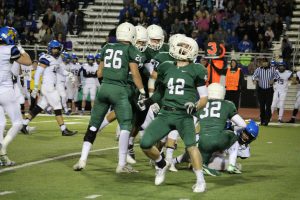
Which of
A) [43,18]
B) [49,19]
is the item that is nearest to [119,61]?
[49,19]

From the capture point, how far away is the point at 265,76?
18297 mm

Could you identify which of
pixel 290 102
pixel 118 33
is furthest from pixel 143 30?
pixel 290 102

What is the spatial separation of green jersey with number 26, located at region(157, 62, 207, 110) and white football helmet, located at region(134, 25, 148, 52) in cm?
166

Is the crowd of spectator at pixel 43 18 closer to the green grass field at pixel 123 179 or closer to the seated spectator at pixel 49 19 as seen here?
the seated spectator at pixel 49 19

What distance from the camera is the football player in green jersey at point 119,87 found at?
9.21m

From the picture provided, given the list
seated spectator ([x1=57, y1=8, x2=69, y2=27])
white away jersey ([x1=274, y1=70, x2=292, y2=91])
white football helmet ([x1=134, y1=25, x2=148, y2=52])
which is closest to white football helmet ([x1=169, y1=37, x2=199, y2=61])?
white football helmet ([x1=134, y1=25, x2=148, y2=52])

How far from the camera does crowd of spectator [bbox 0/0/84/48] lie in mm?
25953

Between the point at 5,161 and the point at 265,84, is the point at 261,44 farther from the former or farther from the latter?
the point at 5,161

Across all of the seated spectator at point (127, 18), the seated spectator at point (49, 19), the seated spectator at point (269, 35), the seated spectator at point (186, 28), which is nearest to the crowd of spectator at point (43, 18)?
the seated spectator at point (49, 19)

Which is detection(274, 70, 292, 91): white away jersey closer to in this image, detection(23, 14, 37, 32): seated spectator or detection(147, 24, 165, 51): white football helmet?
detection(147, 24, 165, 51): white football helmet

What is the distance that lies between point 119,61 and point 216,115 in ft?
4.50

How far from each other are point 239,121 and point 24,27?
1890cm

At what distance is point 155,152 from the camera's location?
8.37 meters

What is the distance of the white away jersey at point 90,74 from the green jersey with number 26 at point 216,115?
12.5 meters
